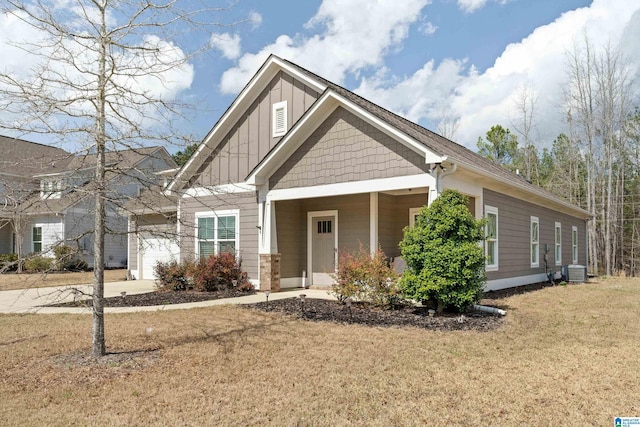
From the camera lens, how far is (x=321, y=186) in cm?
1186

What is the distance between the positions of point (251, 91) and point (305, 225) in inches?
182

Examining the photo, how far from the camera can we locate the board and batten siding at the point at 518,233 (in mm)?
13180

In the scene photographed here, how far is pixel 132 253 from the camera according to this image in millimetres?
18250

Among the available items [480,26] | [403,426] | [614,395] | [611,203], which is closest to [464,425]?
[403,426]

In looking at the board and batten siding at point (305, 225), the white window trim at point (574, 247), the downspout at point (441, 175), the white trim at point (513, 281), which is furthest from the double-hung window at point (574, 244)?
the downspout at point (441, 175)

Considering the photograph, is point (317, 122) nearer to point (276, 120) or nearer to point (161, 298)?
point (276, 120)

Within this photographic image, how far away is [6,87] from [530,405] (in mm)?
6659

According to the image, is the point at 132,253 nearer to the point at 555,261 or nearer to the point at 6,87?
the point at 6,87

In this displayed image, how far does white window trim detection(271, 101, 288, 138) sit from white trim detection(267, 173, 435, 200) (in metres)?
2.18

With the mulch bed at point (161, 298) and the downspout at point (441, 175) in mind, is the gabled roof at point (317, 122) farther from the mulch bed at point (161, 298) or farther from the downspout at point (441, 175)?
the mulch bed at point (161, 298)

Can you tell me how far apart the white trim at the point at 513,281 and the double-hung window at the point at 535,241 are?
0.50 m

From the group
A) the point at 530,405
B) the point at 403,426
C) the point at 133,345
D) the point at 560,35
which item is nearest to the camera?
the point at 403,426

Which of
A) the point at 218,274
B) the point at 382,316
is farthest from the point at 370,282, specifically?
the point at 218,274

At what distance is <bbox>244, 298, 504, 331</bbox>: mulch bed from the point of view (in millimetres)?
7930
